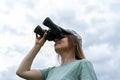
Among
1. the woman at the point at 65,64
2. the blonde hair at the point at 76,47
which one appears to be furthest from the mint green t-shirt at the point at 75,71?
the blonde hair at the point at 76,47

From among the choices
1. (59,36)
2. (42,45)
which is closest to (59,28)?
(59,36)

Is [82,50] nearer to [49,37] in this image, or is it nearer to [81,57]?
[81,57]

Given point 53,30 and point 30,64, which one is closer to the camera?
point 53,30

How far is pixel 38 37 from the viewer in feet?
14.4

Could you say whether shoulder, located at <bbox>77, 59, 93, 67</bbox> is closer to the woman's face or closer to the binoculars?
the woman's face

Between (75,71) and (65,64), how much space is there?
18 centimetres

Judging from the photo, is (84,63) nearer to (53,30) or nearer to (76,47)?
(76,47)

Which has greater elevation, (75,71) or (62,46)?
(62,46)

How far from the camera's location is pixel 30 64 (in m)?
4.31

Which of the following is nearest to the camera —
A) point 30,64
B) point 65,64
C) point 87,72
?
point 87,72

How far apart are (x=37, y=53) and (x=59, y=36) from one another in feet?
1.34

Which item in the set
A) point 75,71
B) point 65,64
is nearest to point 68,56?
point 65,64

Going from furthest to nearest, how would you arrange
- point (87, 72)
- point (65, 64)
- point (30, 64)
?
1. point (30, 64)
2. point (65, 64)
3. point (87, 72)

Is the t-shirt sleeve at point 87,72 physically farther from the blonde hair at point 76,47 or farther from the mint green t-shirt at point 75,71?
the blonde hair at point 76,47
